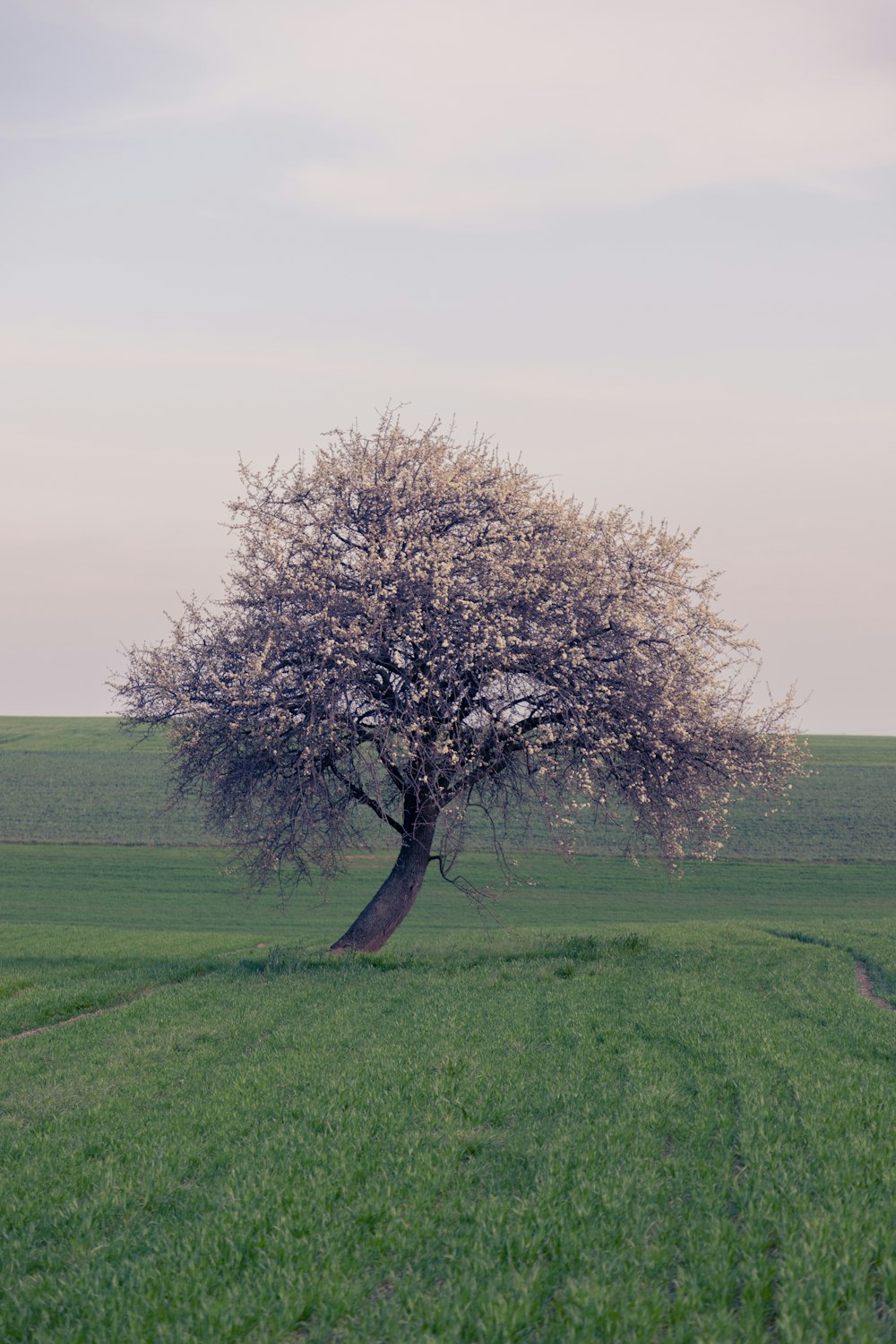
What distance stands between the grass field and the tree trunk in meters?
2.82

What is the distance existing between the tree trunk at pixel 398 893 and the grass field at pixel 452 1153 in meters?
2.82

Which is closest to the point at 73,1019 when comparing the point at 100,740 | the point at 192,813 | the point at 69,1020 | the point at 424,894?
the point at 69,1020

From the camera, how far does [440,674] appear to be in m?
27.5

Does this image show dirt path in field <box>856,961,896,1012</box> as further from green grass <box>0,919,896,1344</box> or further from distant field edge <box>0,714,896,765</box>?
distant field edge <box>0,714,896,765</box>

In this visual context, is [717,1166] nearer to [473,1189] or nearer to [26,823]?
[473,1189]

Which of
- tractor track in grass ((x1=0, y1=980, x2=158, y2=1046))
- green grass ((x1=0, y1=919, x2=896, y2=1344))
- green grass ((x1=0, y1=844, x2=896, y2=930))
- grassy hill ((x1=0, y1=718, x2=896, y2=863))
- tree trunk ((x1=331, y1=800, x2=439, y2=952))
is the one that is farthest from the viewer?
grassy hill ((x1=0, y1=718, x2=896, y2=863))

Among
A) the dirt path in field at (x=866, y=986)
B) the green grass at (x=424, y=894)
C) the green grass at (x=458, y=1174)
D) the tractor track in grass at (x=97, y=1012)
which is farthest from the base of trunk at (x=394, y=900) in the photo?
the dirt path in field at (x=866, y=986)

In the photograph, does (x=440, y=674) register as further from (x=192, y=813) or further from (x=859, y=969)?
(x=192, y=813)

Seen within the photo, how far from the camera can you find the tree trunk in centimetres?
3080

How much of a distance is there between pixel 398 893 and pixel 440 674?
25.2ft

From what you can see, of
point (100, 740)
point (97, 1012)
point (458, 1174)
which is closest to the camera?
point (458, 1174)

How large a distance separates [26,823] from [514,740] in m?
53.0

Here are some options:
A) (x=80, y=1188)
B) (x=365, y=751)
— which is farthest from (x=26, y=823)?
(x=80, y=1188)

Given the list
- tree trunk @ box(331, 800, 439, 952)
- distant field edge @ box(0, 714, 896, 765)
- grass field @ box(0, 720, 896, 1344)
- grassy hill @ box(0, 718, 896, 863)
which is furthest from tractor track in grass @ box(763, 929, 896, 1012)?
distant field edge @ box(0, 714, 896, 765)
